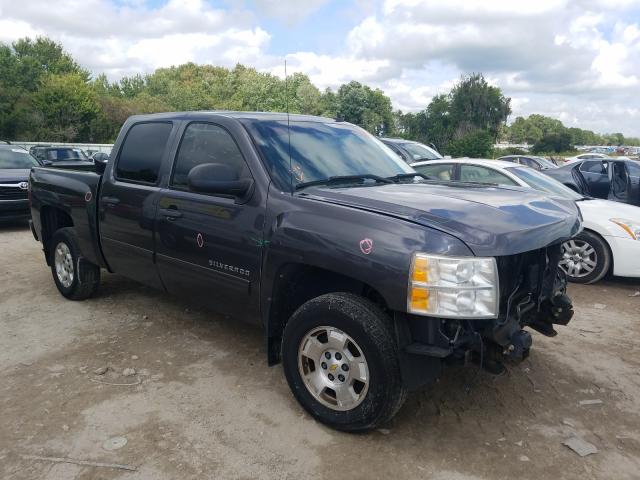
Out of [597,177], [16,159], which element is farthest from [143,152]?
[597,177]

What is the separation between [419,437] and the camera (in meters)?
3.08

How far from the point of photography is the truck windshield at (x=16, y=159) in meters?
10.4

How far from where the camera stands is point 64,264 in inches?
217

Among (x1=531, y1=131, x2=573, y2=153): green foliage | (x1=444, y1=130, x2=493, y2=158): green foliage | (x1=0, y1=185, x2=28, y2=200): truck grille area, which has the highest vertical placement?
(x1=531, y1=131, x2=573, y2=153): green foliage

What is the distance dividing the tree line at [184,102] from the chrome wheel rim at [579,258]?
4.16 m

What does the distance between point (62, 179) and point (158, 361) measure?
2388 millimetres

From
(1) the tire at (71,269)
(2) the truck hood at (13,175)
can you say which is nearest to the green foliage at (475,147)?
(2) the truck hood at (13,175)

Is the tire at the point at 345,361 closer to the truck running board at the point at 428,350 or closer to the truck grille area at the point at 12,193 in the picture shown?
the truck running board at the point at 428,350

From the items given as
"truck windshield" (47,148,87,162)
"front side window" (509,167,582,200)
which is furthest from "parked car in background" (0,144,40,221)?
"truck windshield" (47,148,87,162)

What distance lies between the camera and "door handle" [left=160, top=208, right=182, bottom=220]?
392cm

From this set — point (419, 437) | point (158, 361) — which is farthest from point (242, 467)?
point (158, 361)

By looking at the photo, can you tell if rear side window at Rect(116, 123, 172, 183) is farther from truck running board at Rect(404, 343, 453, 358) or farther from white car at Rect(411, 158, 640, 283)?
white car at Rect(411, 158, 640, 283)

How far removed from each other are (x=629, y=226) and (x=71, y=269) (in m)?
6.30

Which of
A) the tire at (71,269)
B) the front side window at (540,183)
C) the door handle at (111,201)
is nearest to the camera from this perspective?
the door handle at (111,201)
